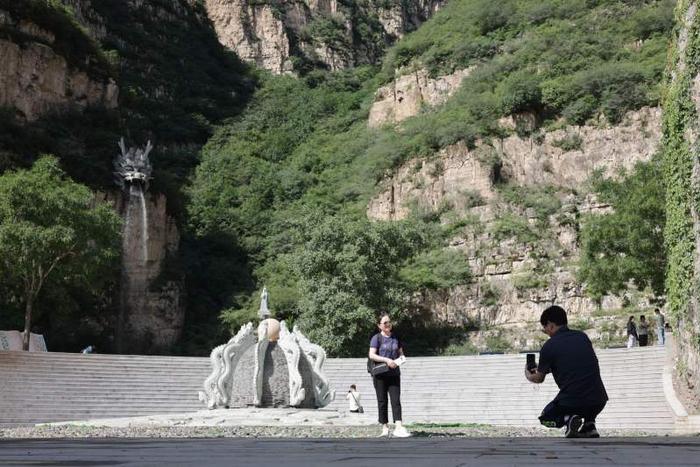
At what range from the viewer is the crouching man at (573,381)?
7168 mm

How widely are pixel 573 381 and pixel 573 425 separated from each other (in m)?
0.39

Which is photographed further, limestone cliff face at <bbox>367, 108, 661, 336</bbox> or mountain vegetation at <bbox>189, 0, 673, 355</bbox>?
mountain vegetation at <bbox>189, 0, 673, 355</bbox>

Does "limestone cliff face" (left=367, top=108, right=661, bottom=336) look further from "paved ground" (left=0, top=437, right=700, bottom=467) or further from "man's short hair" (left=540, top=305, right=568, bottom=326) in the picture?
"paved ground" (left=0, top=437, right=700, bottom=467)

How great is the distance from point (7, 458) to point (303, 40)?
285 ft

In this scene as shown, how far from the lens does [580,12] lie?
61062 mm

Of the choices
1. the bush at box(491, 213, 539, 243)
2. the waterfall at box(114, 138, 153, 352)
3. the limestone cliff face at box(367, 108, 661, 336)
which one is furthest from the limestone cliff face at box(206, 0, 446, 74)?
the waterfall at box(114, 138, 153, 352)

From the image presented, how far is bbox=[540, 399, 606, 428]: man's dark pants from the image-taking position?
23.6 feet

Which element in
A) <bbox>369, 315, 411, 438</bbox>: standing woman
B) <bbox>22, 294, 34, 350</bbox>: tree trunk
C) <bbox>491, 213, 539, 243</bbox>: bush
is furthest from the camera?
<bbox>491, 213, 539, 243</bbox>: bush

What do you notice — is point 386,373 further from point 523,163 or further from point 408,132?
point 408,132

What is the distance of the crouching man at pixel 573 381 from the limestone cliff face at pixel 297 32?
264ft

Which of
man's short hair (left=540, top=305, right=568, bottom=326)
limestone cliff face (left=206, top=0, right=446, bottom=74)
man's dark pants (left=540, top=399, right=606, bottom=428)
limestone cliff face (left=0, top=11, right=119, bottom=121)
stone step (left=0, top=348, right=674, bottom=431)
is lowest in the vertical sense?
stone step (left=0, top=348, right=674, bottom=431)

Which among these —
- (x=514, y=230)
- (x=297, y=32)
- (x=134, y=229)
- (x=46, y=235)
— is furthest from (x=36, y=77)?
(x=297, y=32)

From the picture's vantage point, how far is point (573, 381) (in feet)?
23.5

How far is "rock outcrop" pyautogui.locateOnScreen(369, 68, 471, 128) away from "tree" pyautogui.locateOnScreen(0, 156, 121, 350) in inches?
1405
